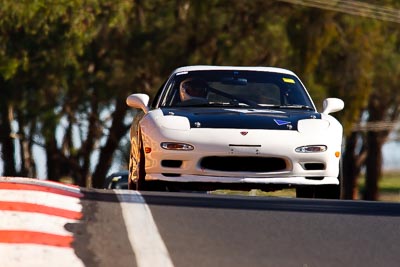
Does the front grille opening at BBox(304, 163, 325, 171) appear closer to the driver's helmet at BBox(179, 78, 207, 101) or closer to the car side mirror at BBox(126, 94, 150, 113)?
the driver's helmet at BBox(179, 78, 207, 101)

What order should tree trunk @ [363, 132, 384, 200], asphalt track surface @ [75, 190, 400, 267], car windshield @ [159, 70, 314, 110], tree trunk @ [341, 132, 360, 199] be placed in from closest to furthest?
asphalt track surface @ [75, 190, 400, 267] < car windshield @ [159, 70, 314, 110] < tree trunk @ [341, 132, 360, 199] < tree trunk @ [363, 132, 384, 200]

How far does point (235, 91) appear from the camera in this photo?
46.2 ft

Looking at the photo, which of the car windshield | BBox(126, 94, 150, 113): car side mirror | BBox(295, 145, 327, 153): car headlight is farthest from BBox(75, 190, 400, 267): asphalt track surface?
BBox(126, 94, 150, 113): car side mirror

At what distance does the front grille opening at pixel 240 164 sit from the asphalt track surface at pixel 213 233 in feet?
4.29

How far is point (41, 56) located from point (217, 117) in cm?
2397

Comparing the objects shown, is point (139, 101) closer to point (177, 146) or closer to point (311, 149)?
point (177, 146)

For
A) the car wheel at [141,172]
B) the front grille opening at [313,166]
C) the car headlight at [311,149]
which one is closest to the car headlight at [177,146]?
the car wheel at [141,172]

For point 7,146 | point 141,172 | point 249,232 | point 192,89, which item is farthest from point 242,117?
point 7,146

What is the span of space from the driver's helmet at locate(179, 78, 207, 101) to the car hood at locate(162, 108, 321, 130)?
22.1 inches

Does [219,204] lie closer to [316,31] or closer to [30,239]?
[30,239]

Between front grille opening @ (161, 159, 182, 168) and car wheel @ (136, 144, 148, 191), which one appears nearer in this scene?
front grille opening @ (161, 159, 182, 168)

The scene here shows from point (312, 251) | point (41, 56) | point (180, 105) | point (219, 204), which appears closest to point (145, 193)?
point (219, 204)

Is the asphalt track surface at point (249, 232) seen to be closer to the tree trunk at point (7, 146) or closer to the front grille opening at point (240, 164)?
the front grille opening at point (240, 164)

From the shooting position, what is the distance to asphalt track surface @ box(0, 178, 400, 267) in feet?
25.4
